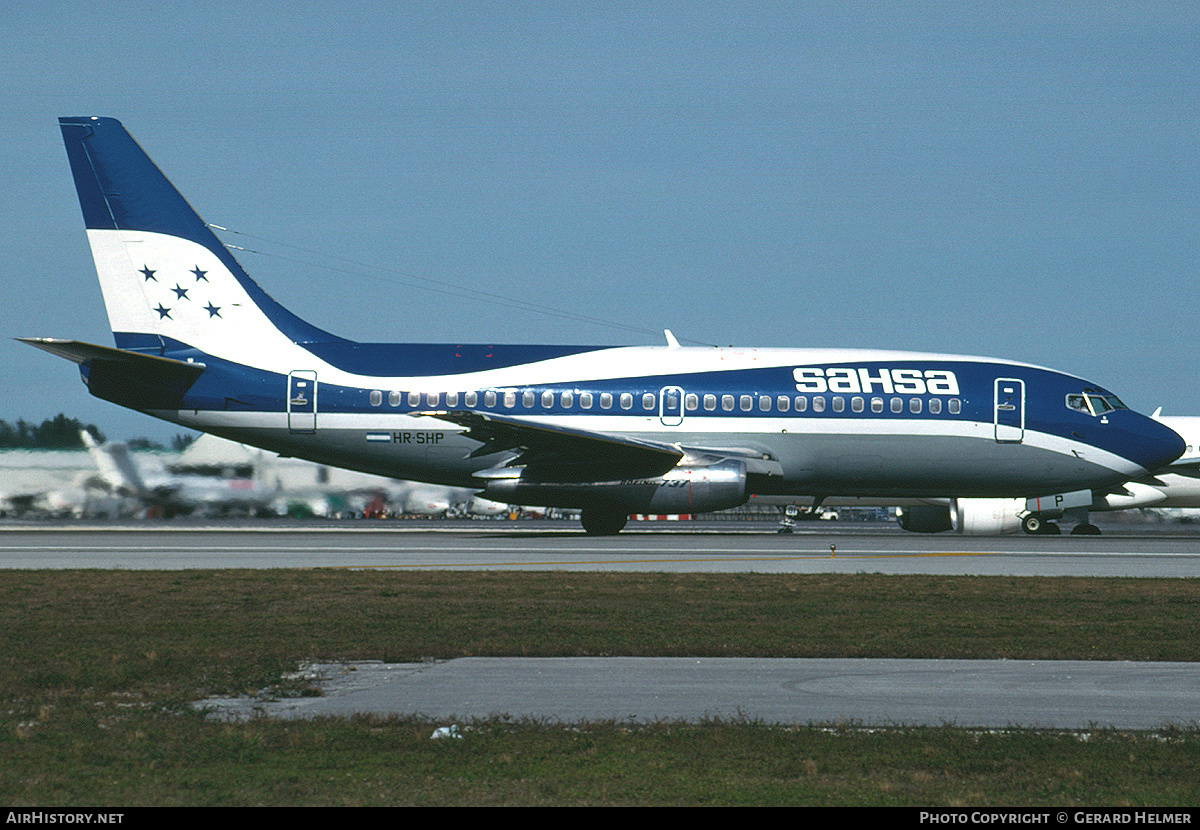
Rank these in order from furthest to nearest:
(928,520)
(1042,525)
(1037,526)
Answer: (928,520) → (1042,525) → (1037,526)

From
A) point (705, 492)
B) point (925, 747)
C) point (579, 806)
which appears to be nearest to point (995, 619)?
point (925, 747)

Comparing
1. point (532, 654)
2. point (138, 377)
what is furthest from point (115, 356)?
point (532, 654)

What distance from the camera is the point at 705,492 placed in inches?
1097

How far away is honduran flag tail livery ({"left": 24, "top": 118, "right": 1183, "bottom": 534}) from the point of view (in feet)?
96.1

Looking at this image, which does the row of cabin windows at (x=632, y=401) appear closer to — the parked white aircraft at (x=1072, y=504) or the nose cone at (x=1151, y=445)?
the nose cone at (x=1151, y=445)

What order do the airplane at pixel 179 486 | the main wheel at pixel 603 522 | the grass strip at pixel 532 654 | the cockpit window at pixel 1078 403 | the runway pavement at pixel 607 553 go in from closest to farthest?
the grass strip at pixel 532 654, the runway pavement at pixel 607 553, the cockpit window at pixel 1078 403, the main wheel at pixel 603 522, the airplane at pixel 179 486

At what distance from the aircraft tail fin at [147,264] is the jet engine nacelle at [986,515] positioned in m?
19.9

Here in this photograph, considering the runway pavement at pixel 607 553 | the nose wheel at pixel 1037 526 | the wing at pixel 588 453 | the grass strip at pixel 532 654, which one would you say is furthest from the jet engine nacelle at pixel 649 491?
the nose wheel at pixel 1037 526

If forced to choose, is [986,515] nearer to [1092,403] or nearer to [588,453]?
[1092,403]

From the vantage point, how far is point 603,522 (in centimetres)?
3092

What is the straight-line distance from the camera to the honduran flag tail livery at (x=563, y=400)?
96.1ft

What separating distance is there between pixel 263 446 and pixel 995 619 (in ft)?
72.7

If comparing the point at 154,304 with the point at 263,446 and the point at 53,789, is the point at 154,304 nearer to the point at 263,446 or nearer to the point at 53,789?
the point at 263,446

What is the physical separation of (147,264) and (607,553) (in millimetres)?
16186
